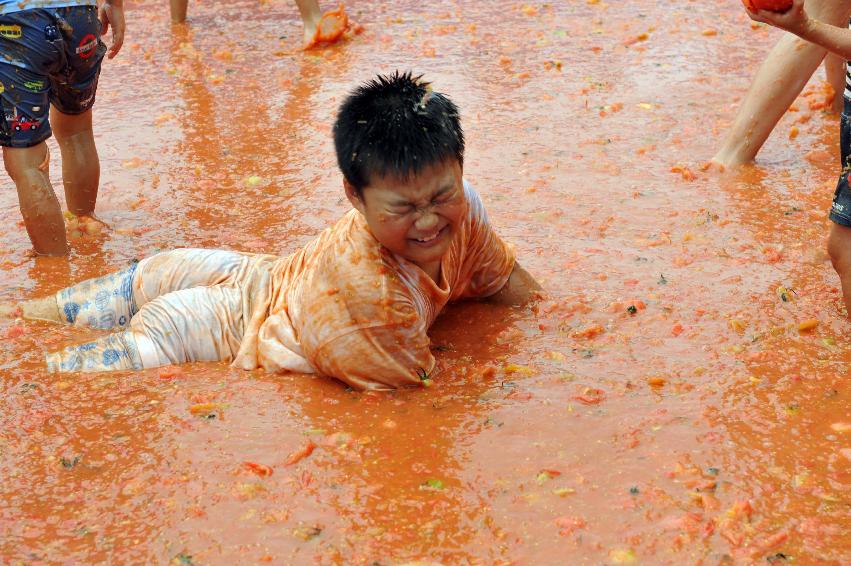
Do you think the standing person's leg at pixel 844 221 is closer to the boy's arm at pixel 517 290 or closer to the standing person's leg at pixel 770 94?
the boy's arm at pixel 517 290

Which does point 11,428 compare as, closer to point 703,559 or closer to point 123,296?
point 123,296

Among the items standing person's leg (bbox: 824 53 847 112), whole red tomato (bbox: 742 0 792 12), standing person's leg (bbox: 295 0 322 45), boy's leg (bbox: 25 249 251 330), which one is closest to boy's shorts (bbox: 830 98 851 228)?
whole red tomato (bbox: 742 0 792 12)

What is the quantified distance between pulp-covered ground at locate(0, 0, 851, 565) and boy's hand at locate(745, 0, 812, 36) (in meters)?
1.13

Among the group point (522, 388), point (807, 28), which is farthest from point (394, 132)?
point (807, 28)

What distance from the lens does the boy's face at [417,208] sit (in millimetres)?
3184

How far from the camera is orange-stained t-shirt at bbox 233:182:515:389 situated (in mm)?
3354

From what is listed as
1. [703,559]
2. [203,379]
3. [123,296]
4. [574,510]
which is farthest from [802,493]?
[123,296]

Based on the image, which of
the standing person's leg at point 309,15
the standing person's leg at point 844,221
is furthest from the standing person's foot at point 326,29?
the standing person's leg at point 844,221

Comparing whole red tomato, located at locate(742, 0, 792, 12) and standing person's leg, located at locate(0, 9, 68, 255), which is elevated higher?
whole red tomato, located at locate(742, 0, 792, 12)

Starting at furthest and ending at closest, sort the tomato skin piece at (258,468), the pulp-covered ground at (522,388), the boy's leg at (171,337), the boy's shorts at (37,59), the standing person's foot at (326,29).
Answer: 1. the standing person's foot at (326,29)
2. the boy's shorts at (37,59)
3. the boy's leg at (171,337)
4. the tomato skin piece at (258,468)
5. the pulp-covered ground at (522,388)

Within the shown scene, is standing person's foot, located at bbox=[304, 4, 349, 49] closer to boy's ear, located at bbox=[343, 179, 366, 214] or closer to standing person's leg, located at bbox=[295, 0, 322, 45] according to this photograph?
standing person's leg, located at bbox=[295, 0, 322, 45]

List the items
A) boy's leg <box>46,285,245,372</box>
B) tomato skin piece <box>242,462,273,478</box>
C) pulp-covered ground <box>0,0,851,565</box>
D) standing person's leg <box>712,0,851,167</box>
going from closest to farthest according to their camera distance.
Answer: pulp-covered ground <box>0,0,851,565</box> → tomato skin piece <box>242,462,273,478</box> → boy's leg <box>46,285,245,372</box> → standing person's leg <box>712,0,851,167</box>

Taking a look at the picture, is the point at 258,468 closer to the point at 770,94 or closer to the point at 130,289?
the point at 130,289

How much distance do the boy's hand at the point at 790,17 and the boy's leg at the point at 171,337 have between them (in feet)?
7.16
